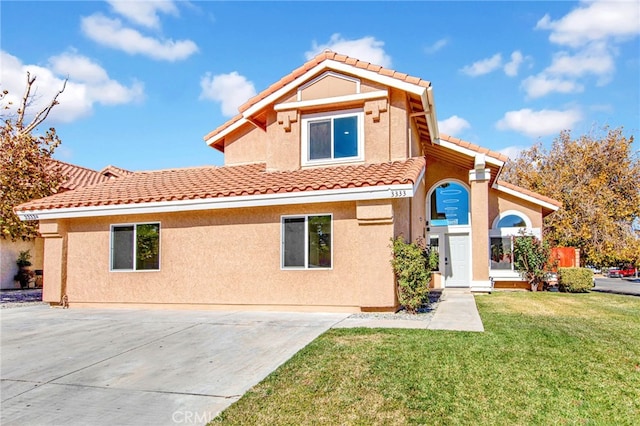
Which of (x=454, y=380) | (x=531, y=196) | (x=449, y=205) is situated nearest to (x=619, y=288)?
(x=531, y=196)

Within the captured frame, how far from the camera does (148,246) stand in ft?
45.0

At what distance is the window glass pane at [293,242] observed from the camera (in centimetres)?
1223

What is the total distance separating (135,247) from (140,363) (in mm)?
7087

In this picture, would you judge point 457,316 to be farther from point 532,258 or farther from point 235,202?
point 532,258

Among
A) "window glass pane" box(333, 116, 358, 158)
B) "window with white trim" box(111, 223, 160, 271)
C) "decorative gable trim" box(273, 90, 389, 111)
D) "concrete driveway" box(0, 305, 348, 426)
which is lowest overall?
"concrete driveway" box(0, 305, 348, 426)

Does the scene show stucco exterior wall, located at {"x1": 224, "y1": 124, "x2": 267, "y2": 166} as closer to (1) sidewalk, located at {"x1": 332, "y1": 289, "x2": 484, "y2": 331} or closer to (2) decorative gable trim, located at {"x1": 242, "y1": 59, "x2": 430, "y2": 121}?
(2) decorative gable trim, located at {"x1": 242, "y1": 59, "x2": 430, "y2": 121}

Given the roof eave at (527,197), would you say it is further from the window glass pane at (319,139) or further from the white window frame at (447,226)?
the window glass pane at (319,139)

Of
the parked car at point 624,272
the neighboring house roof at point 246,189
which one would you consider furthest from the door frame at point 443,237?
the parked car at point 624,272

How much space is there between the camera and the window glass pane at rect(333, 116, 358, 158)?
13711 millimetres

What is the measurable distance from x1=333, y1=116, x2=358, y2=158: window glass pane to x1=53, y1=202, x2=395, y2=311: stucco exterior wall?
8.31 ft

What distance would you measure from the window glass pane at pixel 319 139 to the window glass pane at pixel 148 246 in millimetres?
5343

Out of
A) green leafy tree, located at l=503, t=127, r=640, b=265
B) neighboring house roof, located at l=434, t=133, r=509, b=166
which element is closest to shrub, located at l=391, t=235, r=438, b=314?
neighboring house roof, located at l=434, t=133, r=509, b=166

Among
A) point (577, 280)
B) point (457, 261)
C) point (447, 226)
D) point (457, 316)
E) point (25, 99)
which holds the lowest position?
point (457, 316)

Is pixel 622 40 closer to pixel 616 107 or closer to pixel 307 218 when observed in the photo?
pixel 616 107
